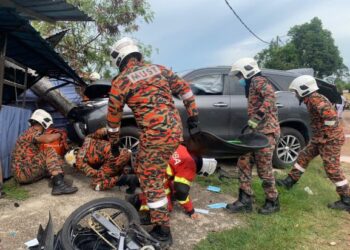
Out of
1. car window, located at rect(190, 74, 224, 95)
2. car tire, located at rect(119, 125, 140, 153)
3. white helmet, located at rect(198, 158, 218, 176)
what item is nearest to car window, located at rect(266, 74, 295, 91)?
car window, located at rect(190, 74, 224, 95)

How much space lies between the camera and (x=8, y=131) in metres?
6.00

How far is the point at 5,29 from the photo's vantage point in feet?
17.3

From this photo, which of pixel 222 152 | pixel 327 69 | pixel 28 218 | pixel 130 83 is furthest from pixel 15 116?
pixel 327 69

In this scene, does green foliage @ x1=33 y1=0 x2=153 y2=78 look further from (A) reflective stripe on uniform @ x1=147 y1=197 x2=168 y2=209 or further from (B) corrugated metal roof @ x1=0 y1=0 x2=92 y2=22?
(A) reflective stripe on uniform @ x1=147 y1=197 x2=168 y2=209

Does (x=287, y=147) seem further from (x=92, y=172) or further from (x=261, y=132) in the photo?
(x=92, y=172)

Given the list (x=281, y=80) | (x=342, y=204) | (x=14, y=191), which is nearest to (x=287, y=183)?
(x=342, y=204)

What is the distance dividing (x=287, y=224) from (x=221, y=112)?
2513 mm

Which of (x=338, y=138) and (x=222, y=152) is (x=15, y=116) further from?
(x=338, y=138)

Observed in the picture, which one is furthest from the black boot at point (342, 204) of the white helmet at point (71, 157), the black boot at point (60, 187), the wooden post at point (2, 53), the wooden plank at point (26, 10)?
the wooden plank at point (26, 10)

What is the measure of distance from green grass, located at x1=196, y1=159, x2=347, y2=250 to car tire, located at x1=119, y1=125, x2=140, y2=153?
3.90 feet

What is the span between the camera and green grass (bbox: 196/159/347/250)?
13.3 feet

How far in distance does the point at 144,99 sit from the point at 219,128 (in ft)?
9.93

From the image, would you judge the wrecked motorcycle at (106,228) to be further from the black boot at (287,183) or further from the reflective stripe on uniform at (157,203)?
the black boot at (287,183)

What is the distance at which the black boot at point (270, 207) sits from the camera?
4.84m
